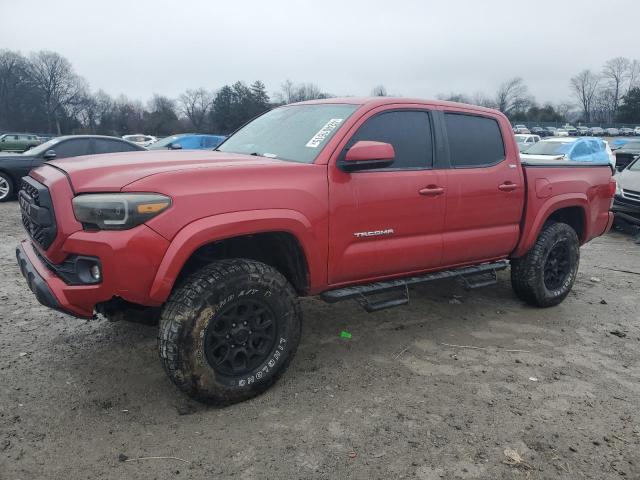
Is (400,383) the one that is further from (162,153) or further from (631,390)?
(162,153)

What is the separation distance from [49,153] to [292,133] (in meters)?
8.68

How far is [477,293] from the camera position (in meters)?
5.75

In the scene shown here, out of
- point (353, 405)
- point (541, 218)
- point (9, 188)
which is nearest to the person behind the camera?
point (353, 405)

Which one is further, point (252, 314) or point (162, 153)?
point (162, 153)

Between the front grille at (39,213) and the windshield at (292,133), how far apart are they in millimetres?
1494

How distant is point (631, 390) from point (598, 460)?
1.04 metres

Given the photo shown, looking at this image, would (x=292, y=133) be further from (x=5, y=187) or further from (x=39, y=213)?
(x=5, y=187)

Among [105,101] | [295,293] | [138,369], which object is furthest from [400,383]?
[105,101]

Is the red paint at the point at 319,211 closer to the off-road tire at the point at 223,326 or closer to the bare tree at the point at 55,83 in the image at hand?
the off-road tire at the point at 223,326

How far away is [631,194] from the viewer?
30.9ft

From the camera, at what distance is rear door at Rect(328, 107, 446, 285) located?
3498 millimetres

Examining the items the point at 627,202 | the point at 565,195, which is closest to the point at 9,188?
the point at 565,195

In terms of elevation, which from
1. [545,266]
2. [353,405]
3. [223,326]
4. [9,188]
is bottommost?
[353,405]

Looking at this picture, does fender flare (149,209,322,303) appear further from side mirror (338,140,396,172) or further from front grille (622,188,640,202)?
front grille (622,188,640,202)
